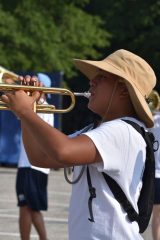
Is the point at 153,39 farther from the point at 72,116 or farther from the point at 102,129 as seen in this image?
the point at 102,129

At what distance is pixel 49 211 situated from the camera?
10883 mm

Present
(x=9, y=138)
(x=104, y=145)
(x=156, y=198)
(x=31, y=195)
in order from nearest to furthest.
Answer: (x=104, y=145) < (x=156, y=198) < (x=31, y=195) < (x=9, y=138)

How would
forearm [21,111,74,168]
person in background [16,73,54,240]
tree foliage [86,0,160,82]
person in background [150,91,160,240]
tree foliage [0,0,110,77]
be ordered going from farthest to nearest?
tree foliage [86,0,160,82] < tree foliage [0,0,110,77] < person in background [16,73,54,240] < person in background [150,91,160,240] < forearm [21,111,74,168]

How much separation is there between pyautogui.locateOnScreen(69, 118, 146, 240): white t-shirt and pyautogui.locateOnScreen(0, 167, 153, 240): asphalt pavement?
516 centimetres

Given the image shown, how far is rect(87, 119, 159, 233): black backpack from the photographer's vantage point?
342cm

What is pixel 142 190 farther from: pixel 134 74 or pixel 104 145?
pixel 134 74

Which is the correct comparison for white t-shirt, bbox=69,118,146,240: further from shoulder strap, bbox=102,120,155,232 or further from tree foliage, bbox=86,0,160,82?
tree foliage, bbox=86,0,160,82

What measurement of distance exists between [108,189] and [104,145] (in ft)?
→ 0.70

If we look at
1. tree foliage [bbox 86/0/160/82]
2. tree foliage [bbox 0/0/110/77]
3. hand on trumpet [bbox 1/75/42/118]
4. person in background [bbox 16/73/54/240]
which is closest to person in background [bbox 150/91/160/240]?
person in background [bbox 16/73/54/240]

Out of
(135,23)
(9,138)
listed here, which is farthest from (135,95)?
(135,23)

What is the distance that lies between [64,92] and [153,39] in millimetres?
23537

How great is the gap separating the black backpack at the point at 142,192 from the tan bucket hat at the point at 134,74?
0.08m

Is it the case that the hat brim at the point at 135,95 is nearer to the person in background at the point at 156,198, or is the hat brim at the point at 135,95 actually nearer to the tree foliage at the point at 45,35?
the person in background at the point at 156,198

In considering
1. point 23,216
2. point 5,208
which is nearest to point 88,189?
point 23,216
